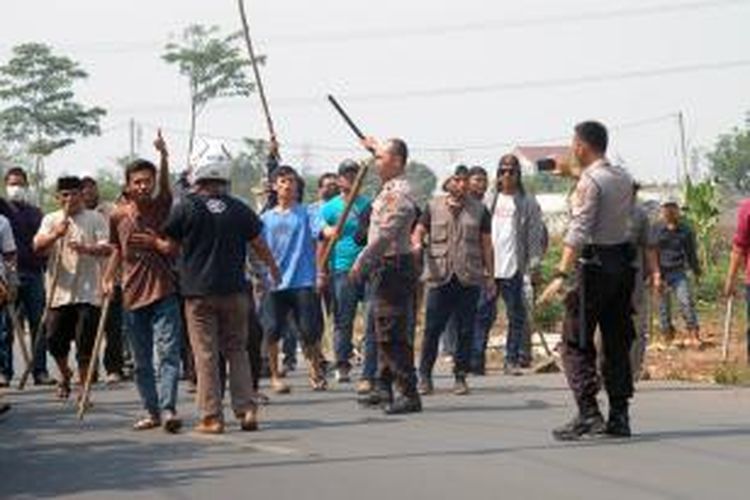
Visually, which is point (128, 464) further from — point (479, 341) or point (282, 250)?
point (479, 341)

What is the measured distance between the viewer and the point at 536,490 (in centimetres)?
748

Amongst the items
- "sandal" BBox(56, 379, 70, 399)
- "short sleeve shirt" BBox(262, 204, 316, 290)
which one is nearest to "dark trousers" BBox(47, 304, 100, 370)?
"sandal" BBox(56, 379, 70, 399)

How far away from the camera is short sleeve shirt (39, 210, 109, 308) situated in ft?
42.1

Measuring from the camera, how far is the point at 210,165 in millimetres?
9773

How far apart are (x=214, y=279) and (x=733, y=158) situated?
7441cm

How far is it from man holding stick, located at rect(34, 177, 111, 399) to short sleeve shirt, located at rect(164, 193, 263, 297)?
289 cm

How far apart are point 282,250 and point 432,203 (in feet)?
4.87

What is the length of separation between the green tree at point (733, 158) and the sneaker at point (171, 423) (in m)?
70.8

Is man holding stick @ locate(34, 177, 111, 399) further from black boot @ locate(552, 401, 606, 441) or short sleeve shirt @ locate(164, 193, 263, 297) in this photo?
black boot @ locate(552, 401, 606, 441)

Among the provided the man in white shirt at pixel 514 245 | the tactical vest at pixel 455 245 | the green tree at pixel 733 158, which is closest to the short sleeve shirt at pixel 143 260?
the tactical vest at pixel 455 245

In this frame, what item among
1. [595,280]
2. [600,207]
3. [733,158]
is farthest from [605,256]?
[733,158]

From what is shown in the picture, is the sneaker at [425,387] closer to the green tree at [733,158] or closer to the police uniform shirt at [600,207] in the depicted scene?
the police uniform shirt at [600,207]

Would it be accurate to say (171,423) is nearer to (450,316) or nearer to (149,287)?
(149,287)

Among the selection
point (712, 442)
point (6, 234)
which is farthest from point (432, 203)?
point (712, 442)
